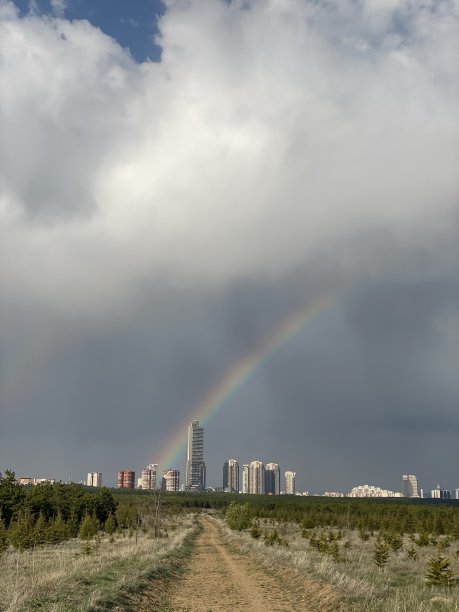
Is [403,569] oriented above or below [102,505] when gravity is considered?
above

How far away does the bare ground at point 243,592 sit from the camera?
52.4 ft

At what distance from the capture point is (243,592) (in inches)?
754

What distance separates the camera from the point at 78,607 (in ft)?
41.8

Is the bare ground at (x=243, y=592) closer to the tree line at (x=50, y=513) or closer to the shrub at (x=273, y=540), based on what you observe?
the shrub at (x=273, y=540)

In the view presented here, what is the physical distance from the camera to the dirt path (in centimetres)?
1617

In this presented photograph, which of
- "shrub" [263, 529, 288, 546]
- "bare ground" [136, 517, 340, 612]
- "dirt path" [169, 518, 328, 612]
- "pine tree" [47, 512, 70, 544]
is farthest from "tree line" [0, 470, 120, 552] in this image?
"bare ground" [136, 517, 340, 612]

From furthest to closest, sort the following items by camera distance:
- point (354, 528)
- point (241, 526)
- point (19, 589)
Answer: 1. point (354, 528)
2. point (241, 526)
3. point (19, 589)

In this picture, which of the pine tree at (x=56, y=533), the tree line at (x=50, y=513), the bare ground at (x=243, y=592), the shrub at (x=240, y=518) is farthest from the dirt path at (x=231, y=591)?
the shrub at (x=240, y=518)

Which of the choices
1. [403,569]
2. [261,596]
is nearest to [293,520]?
[403,569]

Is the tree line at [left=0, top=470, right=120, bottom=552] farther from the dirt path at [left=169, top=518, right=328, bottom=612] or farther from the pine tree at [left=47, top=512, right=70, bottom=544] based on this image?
the dirt path at [left=169, top=518, right=328, bottom=612]

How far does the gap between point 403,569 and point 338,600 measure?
22.0 metres

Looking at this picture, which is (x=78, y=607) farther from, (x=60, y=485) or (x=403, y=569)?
(x=60, y=485)

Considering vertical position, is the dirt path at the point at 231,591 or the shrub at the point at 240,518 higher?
the dirt path at the point at 231,591

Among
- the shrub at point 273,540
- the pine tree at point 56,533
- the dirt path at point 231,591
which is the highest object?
the dirt path at point 231,591
